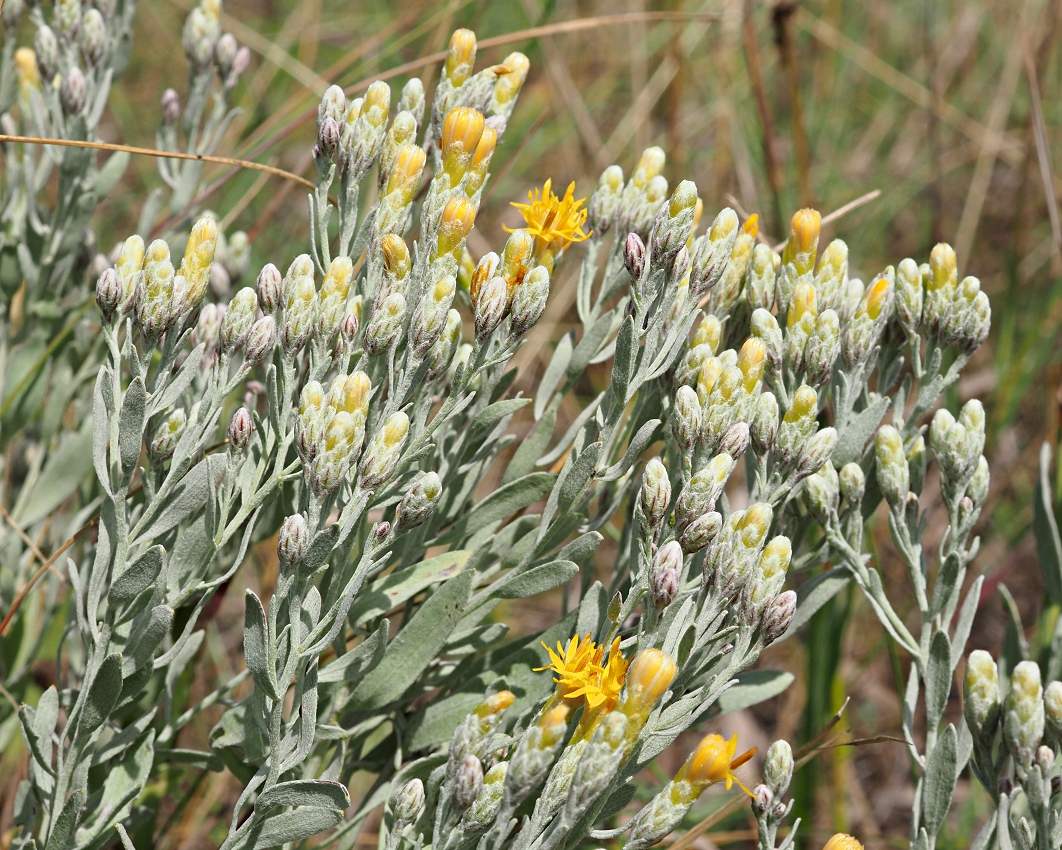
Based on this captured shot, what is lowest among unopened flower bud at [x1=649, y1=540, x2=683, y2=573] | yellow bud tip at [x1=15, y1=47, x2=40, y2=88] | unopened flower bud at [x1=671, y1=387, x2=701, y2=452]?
unopened flower bud at [x1=649, y1=540, x2=683, y2=573]

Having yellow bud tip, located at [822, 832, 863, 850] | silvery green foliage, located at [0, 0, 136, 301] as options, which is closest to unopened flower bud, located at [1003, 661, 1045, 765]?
yellow bud tip, located at [822, 832, 863, 850]

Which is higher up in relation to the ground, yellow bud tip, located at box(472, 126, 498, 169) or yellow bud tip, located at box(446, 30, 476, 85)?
yellow bud tip, located at box(446, 30, 476, 85)

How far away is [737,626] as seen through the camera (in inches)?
53.4

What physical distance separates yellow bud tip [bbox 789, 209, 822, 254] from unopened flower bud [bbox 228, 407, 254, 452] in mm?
891

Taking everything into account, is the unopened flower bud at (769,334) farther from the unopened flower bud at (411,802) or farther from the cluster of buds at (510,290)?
the unopened flower bud at (411,802)

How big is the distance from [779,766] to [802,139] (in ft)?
7.23

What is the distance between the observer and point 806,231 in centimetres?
162

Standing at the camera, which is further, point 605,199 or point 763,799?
point 605,199

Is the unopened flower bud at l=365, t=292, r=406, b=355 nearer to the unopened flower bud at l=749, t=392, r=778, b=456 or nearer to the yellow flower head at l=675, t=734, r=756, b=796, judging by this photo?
the unopened flower bud at l=749, t=392, r=778, b=456

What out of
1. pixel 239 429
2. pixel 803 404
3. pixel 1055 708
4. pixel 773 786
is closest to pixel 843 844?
pixel 773 786

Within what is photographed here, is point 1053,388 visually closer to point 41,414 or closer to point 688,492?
point 688,492

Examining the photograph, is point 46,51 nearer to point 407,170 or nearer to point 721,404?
point 407,170

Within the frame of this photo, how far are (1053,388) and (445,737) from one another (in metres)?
1.86

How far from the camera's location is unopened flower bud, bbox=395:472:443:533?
1.34 metres
